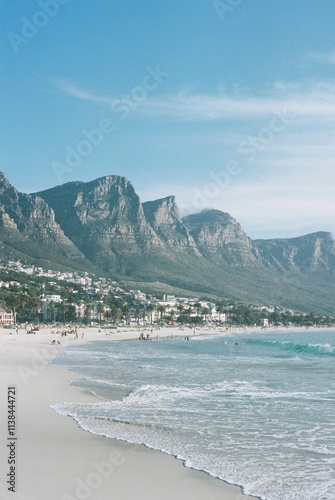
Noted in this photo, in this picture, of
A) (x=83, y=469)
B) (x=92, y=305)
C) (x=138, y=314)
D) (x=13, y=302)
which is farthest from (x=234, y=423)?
(x=138, y=314)

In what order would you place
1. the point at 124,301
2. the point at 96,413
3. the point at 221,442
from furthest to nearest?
the point at 124,301
the point at 96,413
the point at 221,442

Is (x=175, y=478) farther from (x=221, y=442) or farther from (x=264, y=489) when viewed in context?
(x=221, y=442)

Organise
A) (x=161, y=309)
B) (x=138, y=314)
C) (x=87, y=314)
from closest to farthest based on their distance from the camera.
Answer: (x=87, y=314)
(x=138, y=314)
(x=161, y=309)

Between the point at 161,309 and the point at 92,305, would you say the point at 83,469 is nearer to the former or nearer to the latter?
the point at 92,305

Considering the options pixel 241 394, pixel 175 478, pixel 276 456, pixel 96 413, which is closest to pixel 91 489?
pixel 175 478

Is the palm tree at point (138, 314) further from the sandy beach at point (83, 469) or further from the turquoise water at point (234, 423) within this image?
the sandy beach at point (83, 469)

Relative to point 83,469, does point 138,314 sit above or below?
above

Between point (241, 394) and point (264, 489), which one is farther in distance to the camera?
point (241, 394)

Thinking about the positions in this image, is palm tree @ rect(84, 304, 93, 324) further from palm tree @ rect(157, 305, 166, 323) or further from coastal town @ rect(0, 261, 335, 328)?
palm tree @ rect(157, 305, 166, 323)

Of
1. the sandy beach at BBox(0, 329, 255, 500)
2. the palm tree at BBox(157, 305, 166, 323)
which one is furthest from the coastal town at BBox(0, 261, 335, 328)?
the sandy beach at BBox(0, 329, 255, 500)
